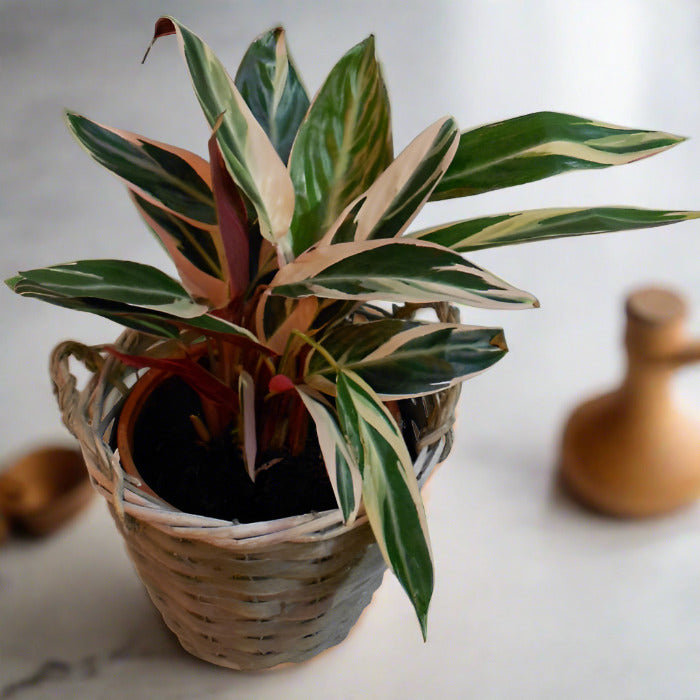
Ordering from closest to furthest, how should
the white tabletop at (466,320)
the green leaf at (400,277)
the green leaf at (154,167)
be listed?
the green leaf at (400,277) < the green leaf at (154,167) < the white tabletop at (466,320)

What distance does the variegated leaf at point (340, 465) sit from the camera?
0.64 meters

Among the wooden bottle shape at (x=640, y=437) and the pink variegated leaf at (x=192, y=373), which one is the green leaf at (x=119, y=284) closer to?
the pink variegated leaf at (x=192, y=373)

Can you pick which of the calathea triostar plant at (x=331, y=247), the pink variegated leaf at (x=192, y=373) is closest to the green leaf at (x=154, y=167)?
the calathea triostar plant at (x=331, y=247)

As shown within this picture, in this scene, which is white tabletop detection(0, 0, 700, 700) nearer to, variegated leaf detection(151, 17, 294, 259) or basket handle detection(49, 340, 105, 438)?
basket handle detection(49, 340, 105, 438)

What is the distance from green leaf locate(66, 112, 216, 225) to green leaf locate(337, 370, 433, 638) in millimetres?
204

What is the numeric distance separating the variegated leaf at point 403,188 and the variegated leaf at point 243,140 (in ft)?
0.14

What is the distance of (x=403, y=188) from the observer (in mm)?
687

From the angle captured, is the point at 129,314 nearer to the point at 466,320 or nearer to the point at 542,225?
the point at 542,225

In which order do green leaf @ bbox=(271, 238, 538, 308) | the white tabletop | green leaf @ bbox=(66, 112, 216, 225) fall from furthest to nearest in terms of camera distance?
the white tabletop
green leaf @ bbox=(66, 112, 216, 225)
green leaf @ bbox=(271, 238, 538, 308)

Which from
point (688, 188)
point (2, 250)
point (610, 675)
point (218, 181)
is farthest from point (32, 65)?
point (610, 675)

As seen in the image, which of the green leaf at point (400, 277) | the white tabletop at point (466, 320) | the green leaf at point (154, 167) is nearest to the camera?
the green leaf at point (400, 277)

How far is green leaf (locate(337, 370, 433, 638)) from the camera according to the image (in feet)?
2.12

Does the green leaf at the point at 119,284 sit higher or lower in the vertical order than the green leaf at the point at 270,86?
lower

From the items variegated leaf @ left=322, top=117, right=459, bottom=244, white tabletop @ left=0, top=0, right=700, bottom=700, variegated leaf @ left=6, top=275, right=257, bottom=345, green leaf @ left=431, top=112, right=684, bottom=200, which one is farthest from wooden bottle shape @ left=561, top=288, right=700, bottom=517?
variegated leaf @ left=6, top=275, right=257, bottom=345
